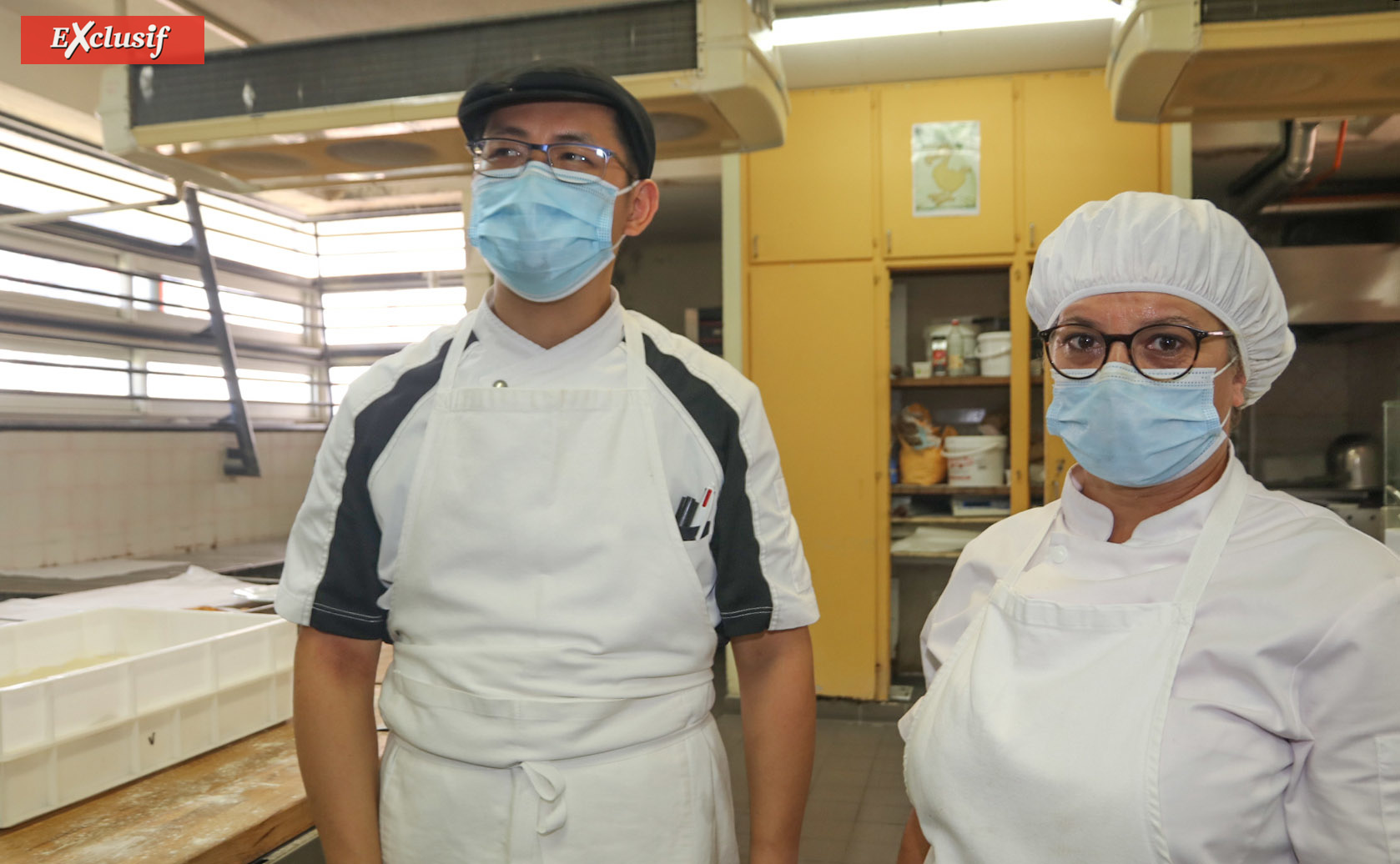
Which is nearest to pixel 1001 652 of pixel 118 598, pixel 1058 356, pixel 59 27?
pixel 1058 356

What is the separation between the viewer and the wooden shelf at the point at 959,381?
13.4 feet

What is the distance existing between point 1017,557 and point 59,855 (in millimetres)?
1295

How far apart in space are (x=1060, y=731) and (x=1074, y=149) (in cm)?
357

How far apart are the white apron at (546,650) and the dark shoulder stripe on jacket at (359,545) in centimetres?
4

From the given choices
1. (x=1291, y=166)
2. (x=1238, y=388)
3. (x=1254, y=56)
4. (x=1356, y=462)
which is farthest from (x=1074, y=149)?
(x=1238, y=388)

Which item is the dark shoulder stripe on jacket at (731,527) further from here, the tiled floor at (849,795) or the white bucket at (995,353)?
the white bucket at (995,353)

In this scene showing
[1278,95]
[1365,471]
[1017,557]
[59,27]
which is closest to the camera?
[1017,557]

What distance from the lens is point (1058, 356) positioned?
1.13 meters

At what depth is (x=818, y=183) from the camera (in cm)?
414

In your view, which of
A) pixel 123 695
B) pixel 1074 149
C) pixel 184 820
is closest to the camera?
pixel 184 820

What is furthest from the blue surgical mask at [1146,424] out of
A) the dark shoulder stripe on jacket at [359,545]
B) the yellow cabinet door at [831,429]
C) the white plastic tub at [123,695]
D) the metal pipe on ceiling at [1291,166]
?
the metal pipe on ceiling at [1291,166]

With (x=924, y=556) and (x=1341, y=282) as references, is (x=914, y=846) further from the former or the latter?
(x=1341, y=282)

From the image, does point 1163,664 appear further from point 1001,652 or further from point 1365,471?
point 1365,471

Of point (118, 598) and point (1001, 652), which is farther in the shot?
point (118, 598)
